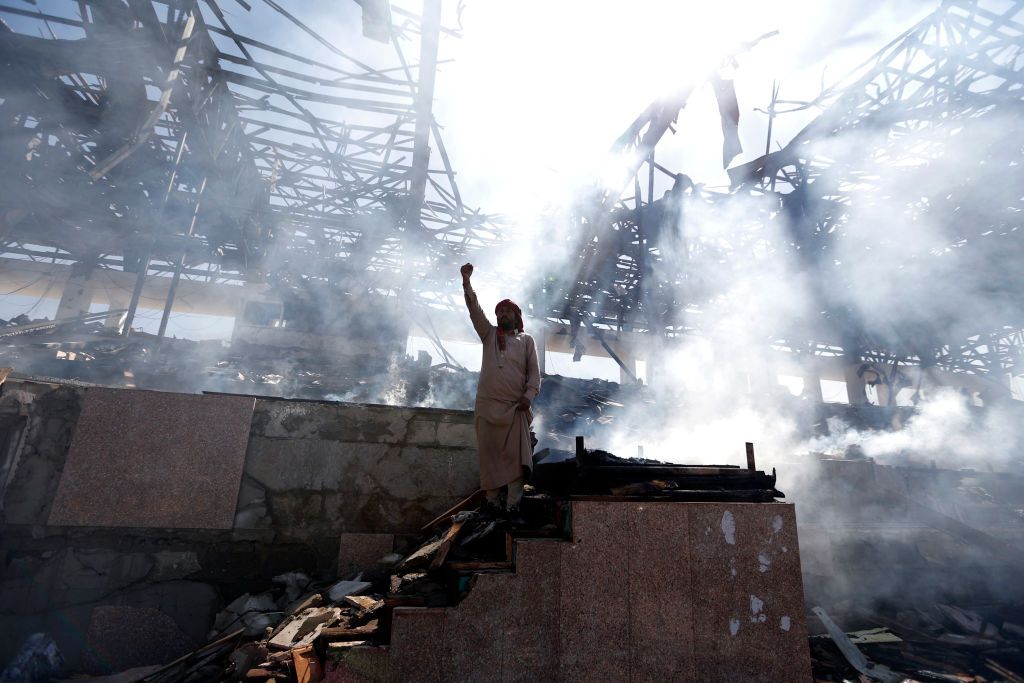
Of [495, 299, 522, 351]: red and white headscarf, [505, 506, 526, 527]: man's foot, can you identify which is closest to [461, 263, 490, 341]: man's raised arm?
[495, 299, 522, 351]: red and white headscarf

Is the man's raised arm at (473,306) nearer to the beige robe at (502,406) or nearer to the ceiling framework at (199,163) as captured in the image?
the beige robe at (502,406)

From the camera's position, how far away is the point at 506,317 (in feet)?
13.3

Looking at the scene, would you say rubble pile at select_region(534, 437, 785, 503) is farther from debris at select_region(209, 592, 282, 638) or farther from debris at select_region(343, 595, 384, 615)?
debris at select_region(209, 592, 282, 638)

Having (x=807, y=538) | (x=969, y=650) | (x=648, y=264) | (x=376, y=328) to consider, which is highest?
(x=648, y=264)

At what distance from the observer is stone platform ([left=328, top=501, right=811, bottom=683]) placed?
2.91 metres

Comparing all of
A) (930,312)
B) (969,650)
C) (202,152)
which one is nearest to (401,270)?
(202,152)

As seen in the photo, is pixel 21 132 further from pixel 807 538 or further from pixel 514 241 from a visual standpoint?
pixel 807 538

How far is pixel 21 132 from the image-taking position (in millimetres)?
8375

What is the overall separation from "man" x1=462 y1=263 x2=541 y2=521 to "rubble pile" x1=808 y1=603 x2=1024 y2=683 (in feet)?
10.0

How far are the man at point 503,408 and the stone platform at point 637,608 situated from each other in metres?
0.67

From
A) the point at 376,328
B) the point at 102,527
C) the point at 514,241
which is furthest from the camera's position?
the point at 376,328

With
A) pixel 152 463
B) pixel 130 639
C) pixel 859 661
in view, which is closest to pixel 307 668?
pixel 130 639

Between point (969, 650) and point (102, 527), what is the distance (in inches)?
328

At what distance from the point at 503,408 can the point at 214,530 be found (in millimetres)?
2898
